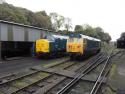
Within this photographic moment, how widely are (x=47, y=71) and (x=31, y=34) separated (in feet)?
44.2

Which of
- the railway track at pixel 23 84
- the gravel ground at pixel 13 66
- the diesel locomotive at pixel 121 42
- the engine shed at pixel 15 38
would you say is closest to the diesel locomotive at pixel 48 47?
the engine shed at pixel 15 38

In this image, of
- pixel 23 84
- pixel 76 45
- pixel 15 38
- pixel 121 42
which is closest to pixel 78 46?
pixel 76 45

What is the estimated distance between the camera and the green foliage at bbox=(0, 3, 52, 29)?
43.2m

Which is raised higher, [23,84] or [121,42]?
[121,42]

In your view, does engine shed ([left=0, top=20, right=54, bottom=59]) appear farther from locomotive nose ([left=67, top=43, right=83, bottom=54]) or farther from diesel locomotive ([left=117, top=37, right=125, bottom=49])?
diesel locomotive ([left=117, top=37, right=125, bottom=49])

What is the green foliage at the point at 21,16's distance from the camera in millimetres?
43188

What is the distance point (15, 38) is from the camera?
23.2 meters

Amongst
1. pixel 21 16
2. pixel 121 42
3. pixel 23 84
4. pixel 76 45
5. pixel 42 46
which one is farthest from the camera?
pixel 21 16

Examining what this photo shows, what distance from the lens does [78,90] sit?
9.85 m

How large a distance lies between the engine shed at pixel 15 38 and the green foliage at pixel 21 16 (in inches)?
646

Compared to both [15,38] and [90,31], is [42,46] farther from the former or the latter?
[90,31]

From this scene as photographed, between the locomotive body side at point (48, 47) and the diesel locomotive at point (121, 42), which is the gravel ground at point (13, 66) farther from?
the diesel locomotive at point (121, 42)

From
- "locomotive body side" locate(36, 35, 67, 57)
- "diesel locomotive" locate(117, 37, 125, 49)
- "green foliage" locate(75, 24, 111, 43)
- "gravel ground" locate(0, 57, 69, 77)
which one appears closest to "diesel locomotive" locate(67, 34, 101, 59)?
"locomotive body side" locate(36, 35, 67, 57)

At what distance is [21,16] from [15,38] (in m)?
27.4
